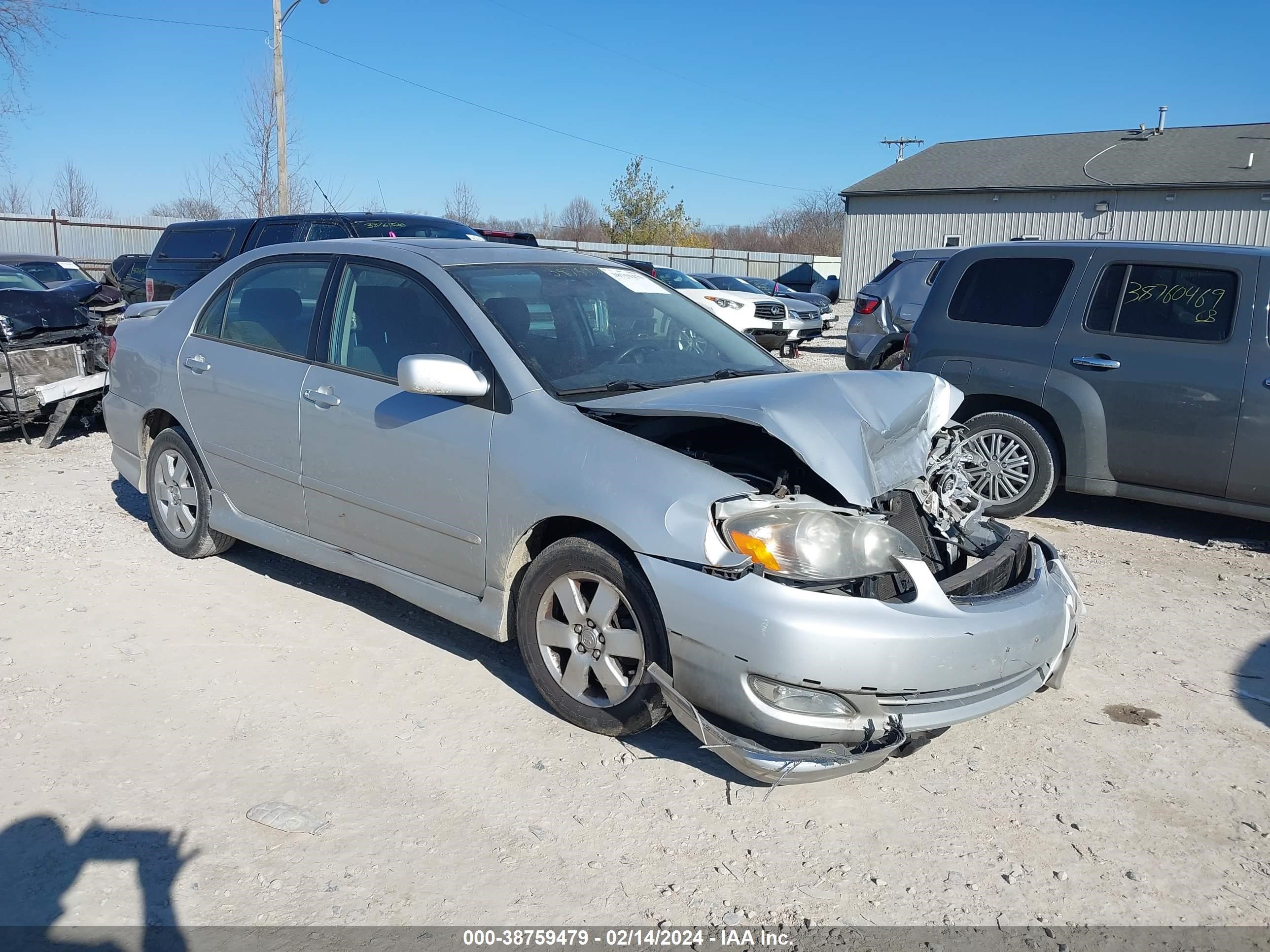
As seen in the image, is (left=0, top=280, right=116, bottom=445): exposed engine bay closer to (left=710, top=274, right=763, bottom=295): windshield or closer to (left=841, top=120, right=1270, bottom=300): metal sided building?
(left=710, top=274, right=763, bottom=295): windshield

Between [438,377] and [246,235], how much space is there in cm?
852

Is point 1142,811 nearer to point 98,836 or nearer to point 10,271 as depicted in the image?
point 98,836

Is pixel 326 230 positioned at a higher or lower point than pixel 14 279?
higher

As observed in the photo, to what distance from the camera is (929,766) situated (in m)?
3.58

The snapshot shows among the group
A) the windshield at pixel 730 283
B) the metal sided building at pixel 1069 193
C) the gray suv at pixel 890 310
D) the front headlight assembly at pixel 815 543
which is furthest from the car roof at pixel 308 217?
the metal sided building at pixel 1069 193

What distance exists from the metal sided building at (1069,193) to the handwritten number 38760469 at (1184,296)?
77.5 feet

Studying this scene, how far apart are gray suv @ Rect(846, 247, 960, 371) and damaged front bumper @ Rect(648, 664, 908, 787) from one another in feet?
30.0

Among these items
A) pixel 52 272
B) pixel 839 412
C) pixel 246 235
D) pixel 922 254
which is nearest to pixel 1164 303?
pixel 839 412

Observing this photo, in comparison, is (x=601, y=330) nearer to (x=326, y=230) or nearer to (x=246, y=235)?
(x=326, y=230)

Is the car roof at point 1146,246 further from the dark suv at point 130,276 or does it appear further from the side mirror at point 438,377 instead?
the dark suv at point 130,276

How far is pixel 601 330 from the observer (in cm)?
441

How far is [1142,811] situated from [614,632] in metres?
1.87

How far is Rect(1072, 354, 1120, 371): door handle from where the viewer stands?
6426mm

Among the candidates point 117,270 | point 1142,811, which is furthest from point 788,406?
point 117,270
